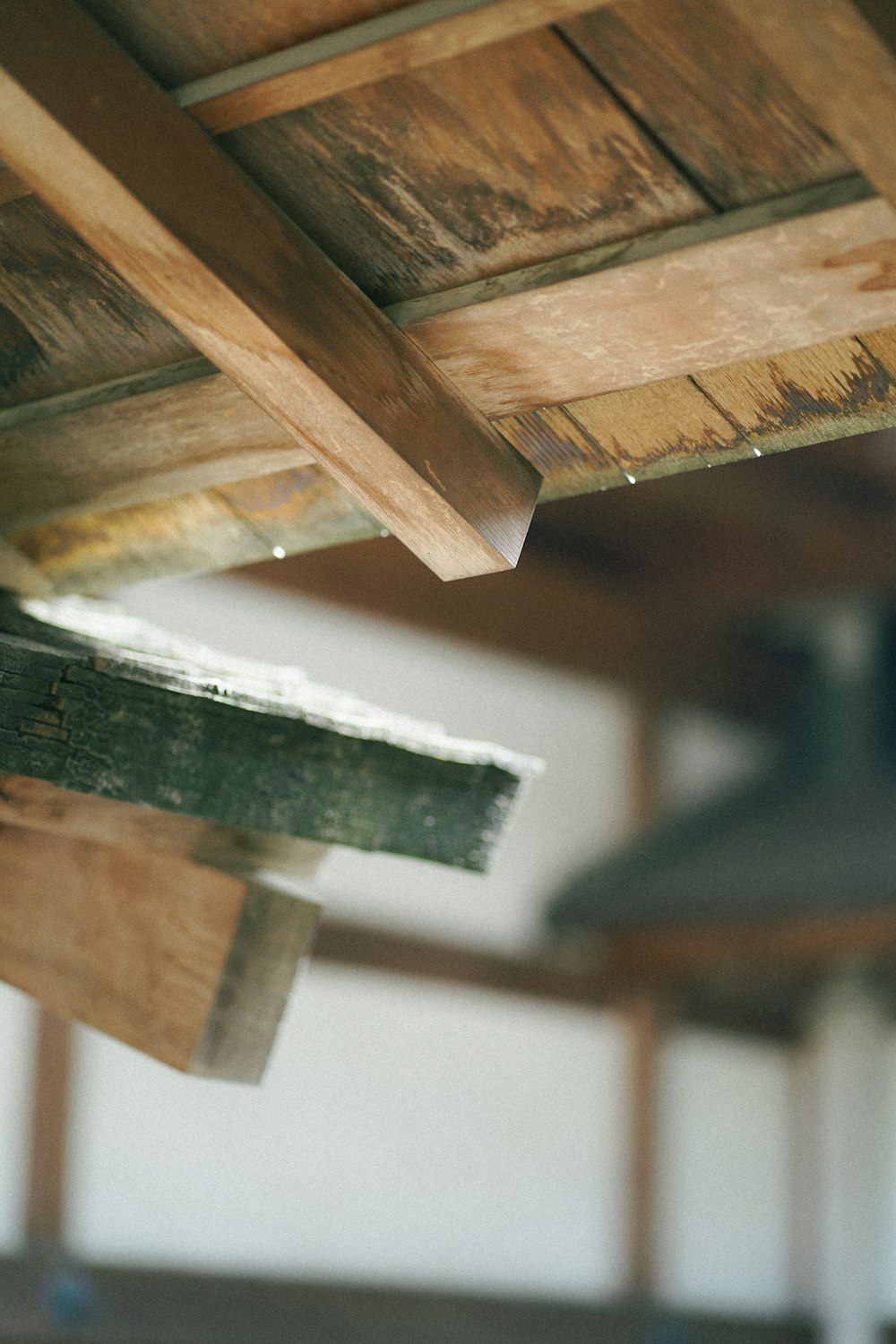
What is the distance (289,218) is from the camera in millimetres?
884

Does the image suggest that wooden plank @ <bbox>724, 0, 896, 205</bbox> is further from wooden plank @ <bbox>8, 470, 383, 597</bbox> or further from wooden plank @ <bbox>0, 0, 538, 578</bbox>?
wooden plank @ <bbox>8, 470, 383, 597</bbox>

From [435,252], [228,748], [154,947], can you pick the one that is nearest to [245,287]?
[435,252]

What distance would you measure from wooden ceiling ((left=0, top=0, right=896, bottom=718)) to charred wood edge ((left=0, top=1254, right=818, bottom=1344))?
3.81 m

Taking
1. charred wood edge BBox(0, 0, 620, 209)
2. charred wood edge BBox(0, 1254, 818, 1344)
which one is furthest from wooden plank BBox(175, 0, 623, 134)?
charred wood edge BBox(0, 1254, 818, 1344)

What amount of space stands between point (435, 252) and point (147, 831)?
1.45ft

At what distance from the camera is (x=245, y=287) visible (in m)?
0.83

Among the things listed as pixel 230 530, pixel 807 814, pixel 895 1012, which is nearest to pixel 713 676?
pixel 807 814

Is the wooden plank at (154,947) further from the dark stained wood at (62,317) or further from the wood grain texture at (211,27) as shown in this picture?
the wood grain texture at (211,27)

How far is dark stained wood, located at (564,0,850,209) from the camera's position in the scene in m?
0.73

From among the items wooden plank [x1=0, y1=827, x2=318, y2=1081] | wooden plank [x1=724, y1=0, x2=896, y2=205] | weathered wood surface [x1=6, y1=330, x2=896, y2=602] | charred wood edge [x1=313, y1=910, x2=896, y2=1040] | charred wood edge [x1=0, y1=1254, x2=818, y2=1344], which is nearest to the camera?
wooden plank [x1=724, y1=0, x2=896, y2=205]

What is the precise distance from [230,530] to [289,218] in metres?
0.32

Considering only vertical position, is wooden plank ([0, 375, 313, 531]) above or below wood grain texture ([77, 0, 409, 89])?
below

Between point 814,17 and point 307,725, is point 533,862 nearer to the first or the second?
point 307,725

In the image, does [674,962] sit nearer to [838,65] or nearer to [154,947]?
[154,947]
